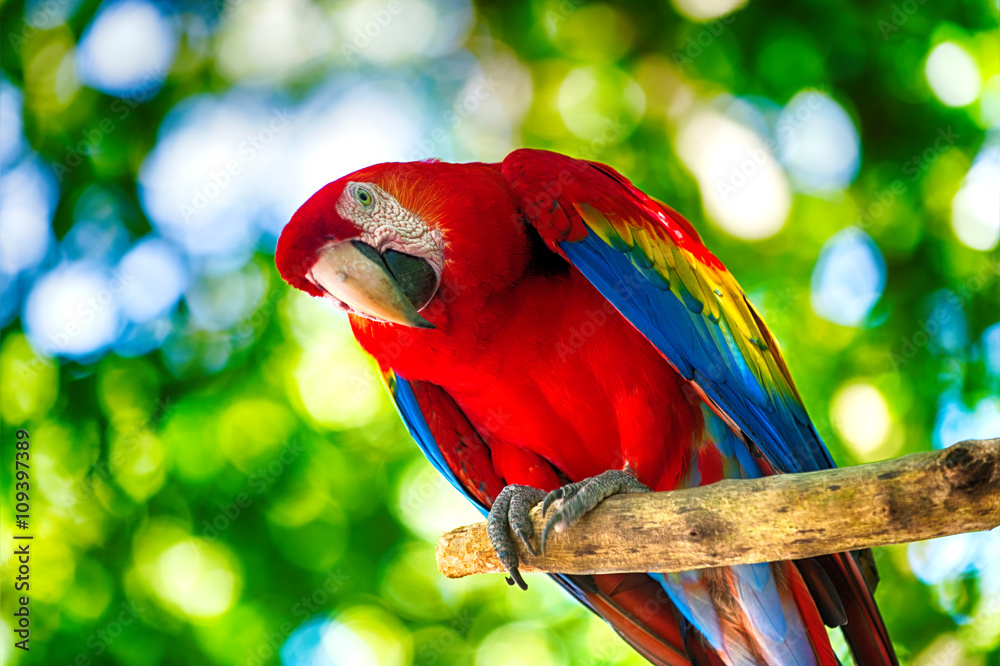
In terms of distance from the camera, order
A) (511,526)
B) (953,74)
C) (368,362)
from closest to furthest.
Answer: (511,526), (953,74), (368,362)

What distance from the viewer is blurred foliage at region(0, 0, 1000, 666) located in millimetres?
3416

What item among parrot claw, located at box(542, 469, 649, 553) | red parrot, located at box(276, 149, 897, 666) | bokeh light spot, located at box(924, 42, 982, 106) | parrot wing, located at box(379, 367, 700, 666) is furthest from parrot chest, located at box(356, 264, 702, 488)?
bokeh light spot, located at box(924, 42, 982, 106)

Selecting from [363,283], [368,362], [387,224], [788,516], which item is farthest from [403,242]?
[368,362]

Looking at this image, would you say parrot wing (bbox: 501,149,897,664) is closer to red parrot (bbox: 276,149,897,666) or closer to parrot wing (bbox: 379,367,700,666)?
red parrot (bbox: 276,149,897,666)

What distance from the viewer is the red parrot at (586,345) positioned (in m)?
2.09

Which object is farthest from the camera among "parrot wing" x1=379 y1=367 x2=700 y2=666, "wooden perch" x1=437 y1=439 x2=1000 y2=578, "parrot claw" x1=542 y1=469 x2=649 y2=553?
"parrot wing" x1=379 y1=367 x2=700 y2=666

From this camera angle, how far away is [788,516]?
167cm

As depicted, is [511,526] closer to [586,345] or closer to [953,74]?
[586,345]

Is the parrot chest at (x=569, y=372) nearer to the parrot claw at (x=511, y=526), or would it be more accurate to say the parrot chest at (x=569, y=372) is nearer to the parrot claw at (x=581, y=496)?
the parrot claw at (x=581, y=496)

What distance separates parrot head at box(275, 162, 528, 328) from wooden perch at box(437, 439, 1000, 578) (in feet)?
2.35

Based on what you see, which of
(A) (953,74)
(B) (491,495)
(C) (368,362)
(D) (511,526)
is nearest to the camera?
(D) (511,526)

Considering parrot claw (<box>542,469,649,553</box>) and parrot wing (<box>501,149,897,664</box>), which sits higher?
parrot wing (<box>501,149,897,664</box>)

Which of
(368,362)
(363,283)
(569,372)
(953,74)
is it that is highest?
(953,74)

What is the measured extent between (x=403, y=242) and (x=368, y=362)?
66.7 inches
